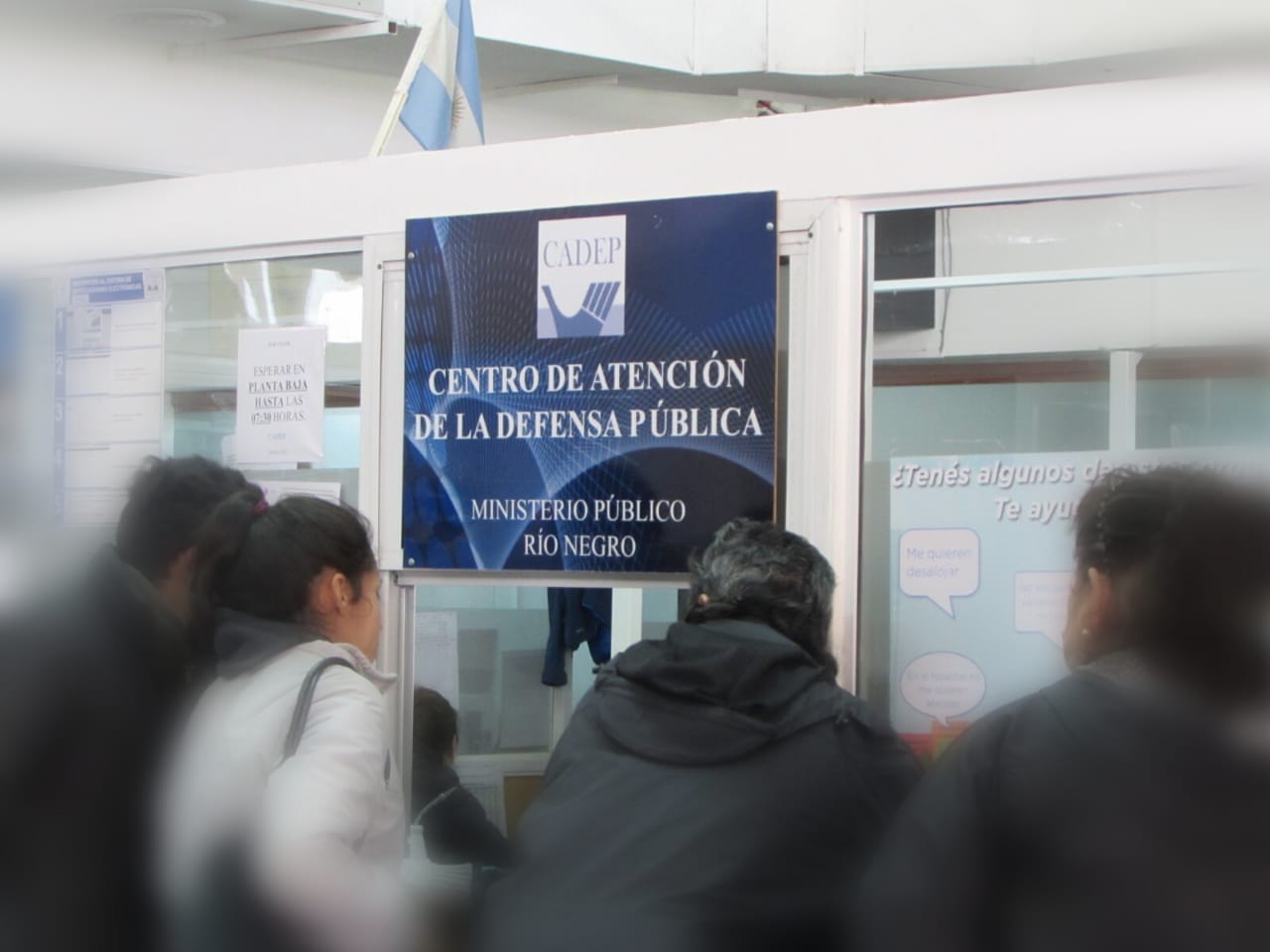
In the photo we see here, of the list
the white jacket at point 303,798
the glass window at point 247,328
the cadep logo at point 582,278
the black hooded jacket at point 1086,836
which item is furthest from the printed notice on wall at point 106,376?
the black hooded jacket at point 1086,836

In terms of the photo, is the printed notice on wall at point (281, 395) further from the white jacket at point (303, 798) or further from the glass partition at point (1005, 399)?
the glass partition at point (1005, 399)

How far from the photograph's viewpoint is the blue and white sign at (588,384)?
2.09 m

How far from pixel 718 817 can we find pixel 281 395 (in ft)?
4.41

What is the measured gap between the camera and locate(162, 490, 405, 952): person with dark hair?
59.7 inches

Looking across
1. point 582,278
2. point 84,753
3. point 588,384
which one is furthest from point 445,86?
point 84,753

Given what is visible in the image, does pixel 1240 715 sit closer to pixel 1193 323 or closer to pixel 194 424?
pixel 1193 323

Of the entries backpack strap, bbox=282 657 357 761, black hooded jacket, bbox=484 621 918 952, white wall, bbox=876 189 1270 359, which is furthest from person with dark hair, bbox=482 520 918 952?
white wall, bbox=876 189 1270 359

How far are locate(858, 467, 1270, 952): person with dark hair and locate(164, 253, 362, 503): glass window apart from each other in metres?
1.40

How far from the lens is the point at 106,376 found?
103 inches

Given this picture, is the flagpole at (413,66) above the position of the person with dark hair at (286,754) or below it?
above

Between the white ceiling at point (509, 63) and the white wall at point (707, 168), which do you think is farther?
the white ceiling at point (509, 63)

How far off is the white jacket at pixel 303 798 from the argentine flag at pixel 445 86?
4.86ft

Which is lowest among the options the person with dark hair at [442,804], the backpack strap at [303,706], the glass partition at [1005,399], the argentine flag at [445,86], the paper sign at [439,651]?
the person with dark hair at [442,804]

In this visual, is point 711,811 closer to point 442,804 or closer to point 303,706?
point 303,706
